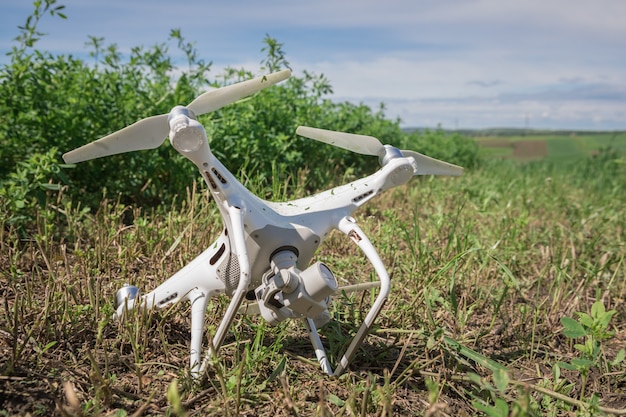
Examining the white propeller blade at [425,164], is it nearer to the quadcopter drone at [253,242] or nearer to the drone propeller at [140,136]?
the quadcopter drone at [253,242]

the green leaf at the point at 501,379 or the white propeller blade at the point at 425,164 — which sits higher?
the white propeller blade at the point at 425,164

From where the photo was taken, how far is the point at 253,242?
7.75 ft

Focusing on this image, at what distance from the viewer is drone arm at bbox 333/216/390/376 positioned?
2188 millimetres

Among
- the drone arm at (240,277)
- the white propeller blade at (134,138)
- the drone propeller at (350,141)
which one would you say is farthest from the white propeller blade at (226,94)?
the drone arm at (240,277)

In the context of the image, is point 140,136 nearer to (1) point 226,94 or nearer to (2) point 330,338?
(1) point 226,94

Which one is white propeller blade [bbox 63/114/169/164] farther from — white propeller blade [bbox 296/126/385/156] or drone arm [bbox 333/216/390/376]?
drone arm [bbox 333/216/390/376]

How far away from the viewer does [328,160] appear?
5820 millimetres

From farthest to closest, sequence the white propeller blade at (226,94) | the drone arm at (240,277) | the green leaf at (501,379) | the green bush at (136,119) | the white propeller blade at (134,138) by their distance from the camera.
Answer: the green bush at (136,119) → the white propeller blade at (226,94) → the white propeller blade at (134,138) → the drone arm at (240,277) → the green leaf at (501,379)

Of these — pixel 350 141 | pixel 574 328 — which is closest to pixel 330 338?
pixel 350 141

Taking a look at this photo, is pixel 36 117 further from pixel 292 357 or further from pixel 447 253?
pixel 447 253

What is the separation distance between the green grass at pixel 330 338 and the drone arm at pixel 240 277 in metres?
0.12

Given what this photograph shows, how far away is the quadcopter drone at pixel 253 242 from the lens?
2229 mm

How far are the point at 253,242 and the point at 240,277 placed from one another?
216 millimetres

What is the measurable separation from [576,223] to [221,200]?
3.91 metres
